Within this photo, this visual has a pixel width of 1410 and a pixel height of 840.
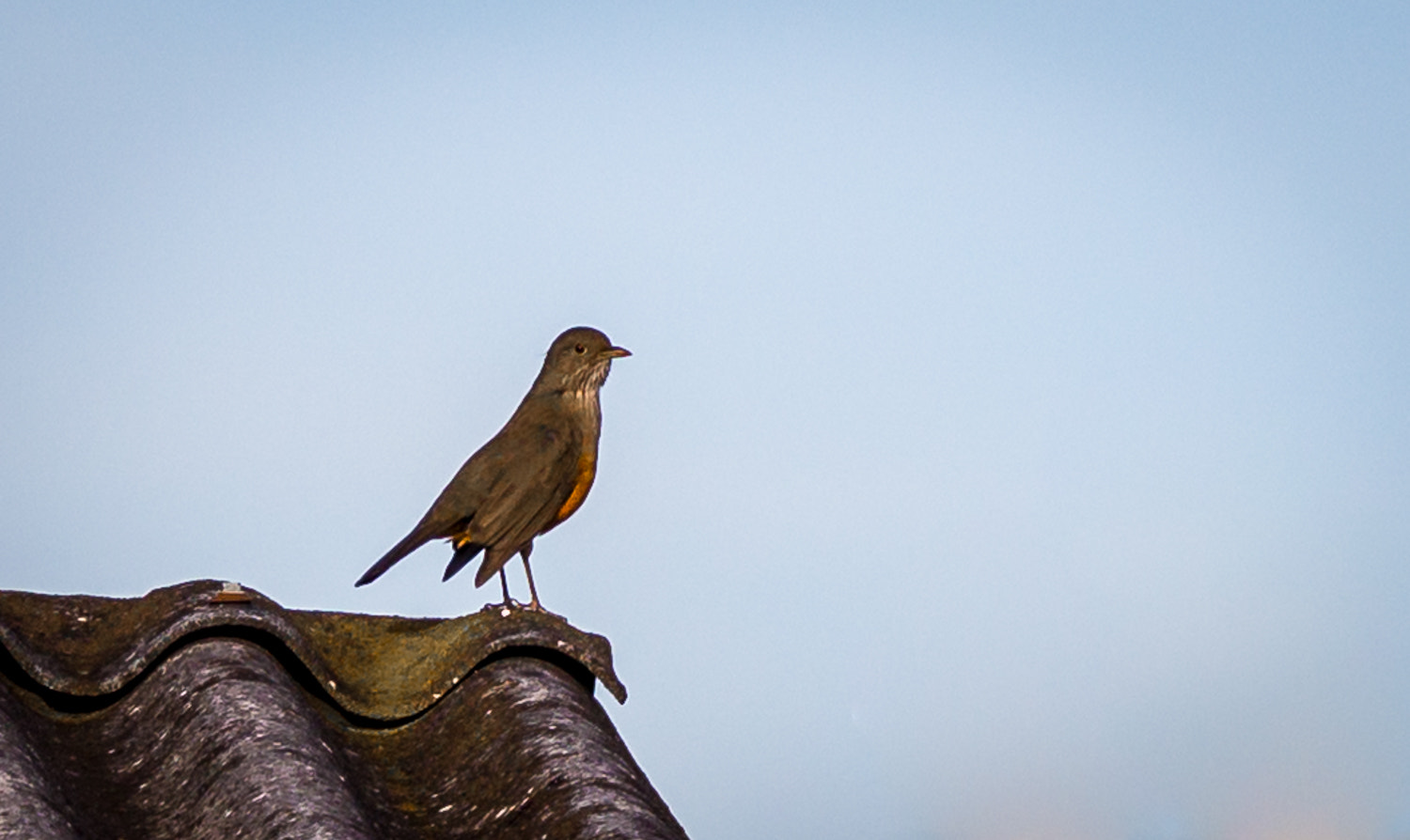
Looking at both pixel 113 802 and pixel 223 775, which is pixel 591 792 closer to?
pixel 223 775

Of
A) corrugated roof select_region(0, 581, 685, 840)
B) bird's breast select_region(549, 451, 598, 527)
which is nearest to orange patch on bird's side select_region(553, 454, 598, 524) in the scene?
bird's breast select_region(549, 451, 598, 527)

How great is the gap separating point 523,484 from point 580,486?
21cm

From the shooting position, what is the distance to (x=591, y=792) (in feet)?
11.7

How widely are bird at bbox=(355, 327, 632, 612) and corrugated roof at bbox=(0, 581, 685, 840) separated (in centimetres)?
148

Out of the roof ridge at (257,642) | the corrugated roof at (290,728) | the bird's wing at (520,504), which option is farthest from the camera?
the bird's wing at (520,504)

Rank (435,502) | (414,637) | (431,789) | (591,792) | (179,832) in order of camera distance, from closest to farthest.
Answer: (179,832) < (591,792) < (431,789) < (414,637) < (435,502)

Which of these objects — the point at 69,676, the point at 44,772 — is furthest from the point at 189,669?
the point at 44,772

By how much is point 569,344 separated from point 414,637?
2.40m

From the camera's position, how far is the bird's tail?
6414 millimetres

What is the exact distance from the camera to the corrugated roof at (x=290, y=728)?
3.37 m

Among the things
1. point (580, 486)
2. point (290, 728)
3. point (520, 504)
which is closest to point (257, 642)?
point (290, 728)

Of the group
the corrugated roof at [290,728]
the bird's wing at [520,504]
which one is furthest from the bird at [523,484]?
the corrugated roof at [290,728]

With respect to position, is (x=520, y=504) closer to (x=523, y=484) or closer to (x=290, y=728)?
(x=523, y=484)

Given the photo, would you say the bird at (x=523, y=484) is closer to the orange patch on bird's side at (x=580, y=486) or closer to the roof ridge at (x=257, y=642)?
the orange patch on bird's side at (x=580, y=486)
